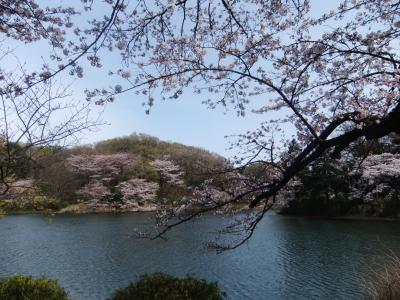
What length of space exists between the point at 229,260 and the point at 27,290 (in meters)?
7.59

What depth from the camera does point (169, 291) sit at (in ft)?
14.8

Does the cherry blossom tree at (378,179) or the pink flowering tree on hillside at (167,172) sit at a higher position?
the pink flowering tree on hillside at (167,172)

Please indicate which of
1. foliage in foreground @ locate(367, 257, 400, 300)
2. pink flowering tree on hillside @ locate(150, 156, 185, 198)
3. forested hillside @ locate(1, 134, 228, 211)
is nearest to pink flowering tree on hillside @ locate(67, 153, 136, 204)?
forested hillside @ locate(1, 134, 228, 211)

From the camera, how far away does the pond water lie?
914 centimetres

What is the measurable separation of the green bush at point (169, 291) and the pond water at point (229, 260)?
1.53 metres

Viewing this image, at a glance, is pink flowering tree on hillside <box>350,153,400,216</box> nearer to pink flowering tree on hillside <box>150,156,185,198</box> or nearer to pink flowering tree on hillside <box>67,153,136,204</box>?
pink flowering tree on hillside <box>150,156,185,198</box>

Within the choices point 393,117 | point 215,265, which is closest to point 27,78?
point 393,117

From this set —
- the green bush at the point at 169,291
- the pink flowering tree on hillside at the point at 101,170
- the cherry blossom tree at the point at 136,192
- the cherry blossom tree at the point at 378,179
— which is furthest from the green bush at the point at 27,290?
the pink flowering tree on hillside at the point at 101,170

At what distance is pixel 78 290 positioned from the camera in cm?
912

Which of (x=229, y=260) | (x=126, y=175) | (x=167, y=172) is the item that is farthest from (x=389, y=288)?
(x=126, y=175)

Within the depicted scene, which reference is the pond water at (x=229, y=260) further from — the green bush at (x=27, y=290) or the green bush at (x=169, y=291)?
the green bush at (x=27, y=290)

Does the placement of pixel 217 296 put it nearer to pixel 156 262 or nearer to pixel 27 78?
pixel 27 78

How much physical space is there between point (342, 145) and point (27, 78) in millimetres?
2691

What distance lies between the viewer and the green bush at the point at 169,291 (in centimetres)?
446
